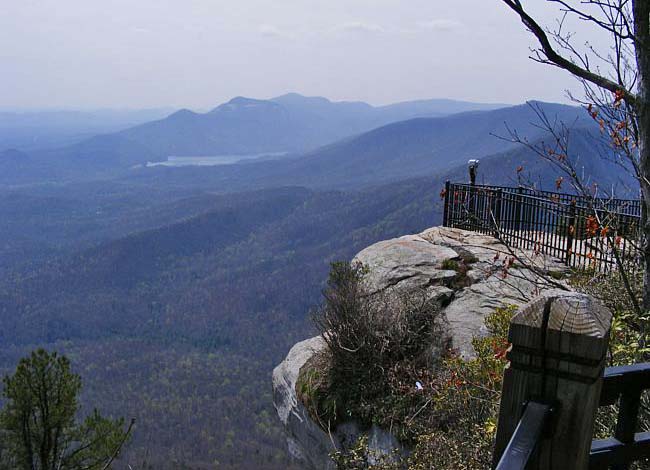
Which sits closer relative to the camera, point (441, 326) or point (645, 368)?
point (645, 368)

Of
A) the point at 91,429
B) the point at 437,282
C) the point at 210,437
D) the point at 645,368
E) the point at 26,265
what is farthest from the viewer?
the point at 26,265

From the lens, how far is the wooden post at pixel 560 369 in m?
1.62

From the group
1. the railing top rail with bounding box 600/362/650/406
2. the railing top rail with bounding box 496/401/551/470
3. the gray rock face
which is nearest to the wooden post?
the railing top rail with bounding box 496/401/551/470

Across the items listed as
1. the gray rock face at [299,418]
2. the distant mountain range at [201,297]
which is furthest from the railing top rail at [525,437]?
the distant mountain range at [201,297]

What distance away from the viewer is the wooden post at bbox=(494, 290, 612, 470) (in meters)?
1.62

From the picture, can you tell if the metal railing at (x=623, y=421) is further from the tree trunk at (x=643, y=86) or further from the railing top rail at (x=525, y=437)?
the tree trunk at (x=643, y=86)

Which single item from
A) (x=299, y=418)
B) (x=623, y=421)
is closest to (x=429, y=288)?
(x=299, y=418)

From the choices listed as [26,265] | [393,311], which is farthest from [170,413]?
[26,265]

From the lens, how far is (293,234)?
560 ft

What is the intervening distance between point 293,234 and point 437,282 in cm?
16141

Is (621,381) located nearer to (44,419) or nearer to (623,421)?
(623,421)

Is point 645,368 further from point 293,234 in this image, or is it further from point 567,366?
point 293,234

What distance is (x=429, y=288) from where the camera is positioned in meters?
9.32

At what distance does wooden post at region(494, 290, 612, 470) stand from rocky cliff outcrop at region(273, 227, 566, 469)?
582 cm
